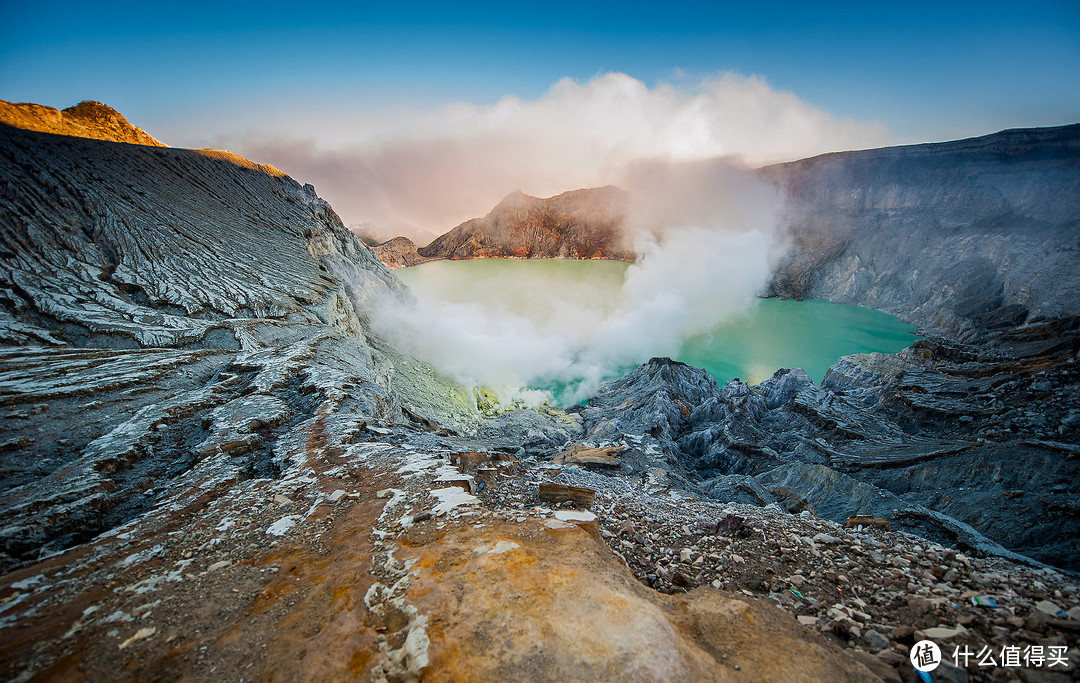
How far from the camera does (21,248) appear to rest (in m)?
10.9

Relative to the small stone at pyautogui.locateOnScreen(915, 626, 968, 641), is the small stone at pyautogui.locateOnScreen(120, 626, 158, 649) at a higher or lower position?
higher

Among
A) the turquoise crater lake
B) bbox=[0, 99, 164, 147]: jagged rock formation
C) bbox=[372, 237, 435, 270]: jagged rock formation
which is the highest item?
bbox=[0, 99, 164, 147]: jagged rock formation

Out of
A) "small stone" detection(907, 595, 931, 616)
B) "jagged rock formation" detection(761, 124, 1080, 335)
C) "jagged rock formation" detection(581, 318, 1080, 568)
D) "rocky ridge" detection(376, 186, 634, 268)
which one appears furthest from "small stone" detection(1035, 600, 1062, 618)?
"rocky ridge" detection(376, 186, 634, 268)

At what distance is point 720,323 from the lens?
3991 cm

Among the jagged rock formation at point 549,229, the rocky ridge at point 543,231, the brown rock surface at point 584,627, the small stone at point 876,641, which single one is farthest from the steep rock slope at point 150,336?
the jagged rock formation at point 549,229

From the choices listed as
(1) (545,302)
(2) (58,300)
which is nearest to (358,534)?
(2) (58,300)

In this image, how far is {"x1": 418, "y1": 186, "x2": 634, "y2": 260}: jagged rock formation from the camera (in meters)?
60.6

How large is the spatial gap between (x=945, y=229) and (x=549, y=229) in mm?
46924

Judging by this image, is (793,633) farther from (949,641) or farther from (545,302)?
(545,302)

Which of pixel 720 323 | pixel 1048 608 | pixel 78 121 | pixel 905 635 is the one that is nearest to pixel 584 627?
pixel 905 635

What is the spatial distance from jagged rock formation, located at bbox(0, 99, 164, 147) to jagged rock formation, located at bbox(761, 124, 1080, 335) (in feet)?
184

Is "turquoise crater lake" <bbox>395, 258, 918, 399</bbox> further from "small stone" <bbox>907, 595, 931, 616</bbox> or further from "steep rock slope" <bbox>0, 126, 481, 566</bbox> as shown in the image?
"small stone" <bbox>907, 595, 931, 616</bbox>

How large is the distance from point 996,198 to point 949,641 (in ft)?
167

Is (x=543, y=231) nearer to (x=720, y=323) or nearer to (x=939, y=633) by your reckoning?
(x=720, y=323)
